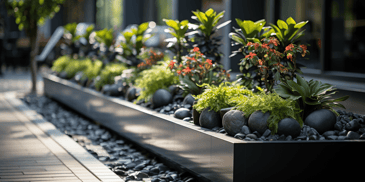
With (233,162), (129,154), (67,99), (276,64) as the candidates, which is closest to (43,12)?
(67,99)

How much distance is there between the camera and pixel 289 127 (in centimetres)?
391

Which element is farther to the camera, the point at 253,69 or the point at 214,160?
the point at 253,69

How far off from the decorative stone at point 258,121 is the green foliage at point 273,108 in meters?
0.04

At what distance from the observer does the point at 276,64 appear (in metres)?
4.57

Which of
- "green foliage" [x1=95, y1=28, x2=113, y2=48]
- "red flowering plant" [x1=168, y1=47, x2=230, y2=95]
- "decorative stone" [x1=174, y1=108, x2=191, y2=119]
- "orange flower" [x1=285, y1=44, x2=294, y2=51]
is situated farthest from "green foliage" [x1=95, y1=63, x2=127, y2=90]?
"orange flower" [x1=285, y1=44, x2=294, y2=51]

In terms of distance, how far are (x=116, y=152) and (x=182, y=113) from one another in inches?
50.6

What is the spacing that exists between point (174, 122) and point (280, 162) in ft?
4.95

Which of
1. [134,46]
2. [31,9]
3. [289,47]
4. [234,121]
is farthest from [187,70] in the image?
[31,9]

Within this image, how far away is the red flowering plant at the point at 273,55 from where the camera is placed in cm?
459

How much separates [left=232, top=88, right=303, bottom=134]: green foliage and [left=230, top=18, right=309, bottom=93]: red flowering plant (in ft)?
1.74

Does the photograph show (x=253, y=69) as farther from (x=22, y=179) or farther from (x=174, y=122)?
(x=22, y=179)

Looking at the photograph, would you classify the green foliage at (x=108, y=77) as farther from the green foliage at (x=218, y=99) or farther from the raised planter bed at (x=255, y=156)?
the green foliage at (x=218, y=99)

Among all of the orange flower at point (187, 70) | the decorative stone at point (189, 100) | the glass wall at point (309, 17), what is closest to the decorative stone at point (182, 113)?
the decorative stone at point (189, 100)

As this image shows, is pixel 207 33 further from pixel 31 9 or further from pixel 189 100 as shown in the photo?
pixel 31 9
